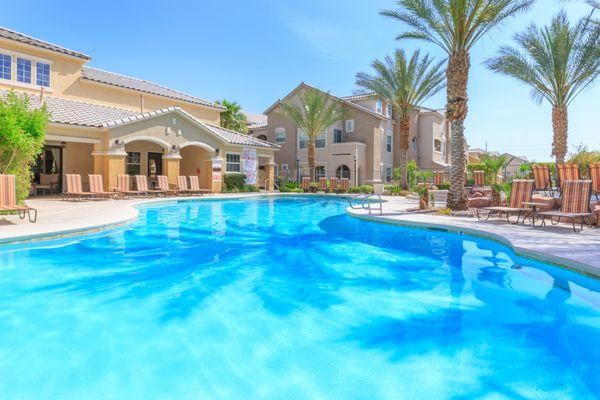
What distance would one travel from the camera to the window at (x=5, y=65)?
20438 millimetres

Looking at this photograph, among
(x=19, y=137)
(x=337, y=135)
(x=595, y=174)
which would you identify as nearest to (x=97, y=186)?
(x=19, y=137)

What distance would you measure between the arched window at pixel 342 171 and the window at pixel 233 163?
10.5 meters

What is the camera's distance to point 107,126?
68.9 feet

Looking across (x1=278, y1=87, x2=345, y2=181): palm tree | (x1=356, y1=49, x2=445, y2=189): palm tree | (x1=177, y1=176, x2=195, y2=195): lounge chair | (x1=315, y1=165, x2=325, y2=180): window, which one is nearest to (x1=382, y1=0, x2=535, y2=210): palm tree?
(x1=356, y1=49, x2=445, y2=189): palm tree

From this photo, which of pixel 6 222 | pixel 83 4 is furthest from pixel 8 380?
pixel 83 4

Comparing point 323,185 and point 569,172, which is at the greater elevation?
point 569,172

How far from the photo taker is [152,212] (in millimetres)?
16969

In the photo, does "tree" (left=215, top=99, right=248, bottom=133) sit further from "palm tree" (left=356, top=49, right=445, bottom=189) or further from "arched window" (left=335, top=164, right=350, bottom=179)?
"palm tree" (left=356, top=49, right=445, bottom=189)

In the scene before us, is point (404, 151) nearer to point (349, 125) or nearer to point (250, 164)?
point (349, 125)

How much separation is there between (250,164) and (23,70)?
605 inches

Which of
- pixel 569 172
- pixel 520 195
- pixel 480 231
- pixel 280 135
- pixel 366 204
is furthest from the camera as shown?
pixel 280 135

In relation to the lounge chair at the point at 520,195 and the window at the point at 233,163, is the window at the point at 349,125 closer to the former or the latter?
the window at the point at 233,163

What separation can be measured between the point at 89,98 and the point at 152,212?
43.2 ft

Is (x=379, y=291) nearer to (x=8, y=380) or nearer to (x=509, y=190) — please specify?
(x=8, y=380)
